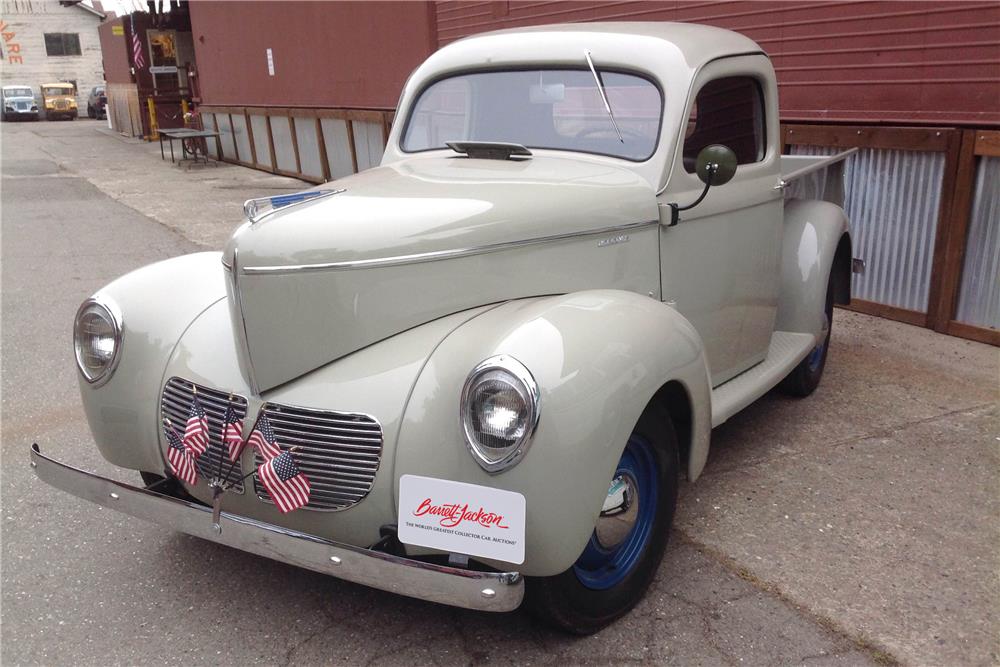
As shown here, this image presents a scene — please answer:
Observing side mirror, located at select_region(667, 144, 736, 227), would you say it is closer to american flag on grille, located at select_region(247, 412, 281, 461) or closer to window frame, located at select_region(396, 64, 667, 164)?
window frame, located at select_region(396, 64, 667, 164)

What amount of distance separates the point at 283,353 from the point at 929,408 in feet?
10.6

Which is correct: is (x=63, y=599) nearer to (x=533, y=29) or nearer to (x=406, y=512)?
(x=406, y=512)

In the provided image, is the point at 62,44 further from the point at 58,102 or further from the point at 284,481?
the point at 284,481

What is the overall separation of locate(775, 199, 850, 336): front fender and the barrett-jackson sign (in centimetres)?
250

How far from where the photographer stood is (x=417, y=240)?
99.5 inches

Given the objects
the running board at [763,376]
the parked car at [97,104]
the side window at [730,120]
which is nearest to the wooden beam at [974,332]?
the running board at [763,376]

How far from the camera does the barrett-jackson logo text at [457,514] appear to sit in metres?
2.10

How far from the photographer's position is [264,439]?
240 centimetres

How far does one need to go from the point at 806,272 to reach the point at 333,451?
269 centimetres

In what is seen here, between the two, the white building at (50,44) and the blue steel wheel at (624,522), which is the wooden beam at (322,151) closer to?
the blue steel wheel at (624,522)

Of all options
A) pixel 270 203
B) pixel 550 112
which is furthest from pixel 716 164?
pixel 270 203

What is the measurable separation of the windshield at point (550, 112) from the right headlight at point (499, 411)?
1.39 m

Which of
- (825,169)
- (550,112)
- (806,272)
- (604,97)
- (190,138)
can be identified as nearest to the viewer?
(604,97)

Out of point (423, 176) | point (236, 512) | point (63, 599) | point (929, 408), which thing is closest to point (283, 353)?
point (236, 512)
